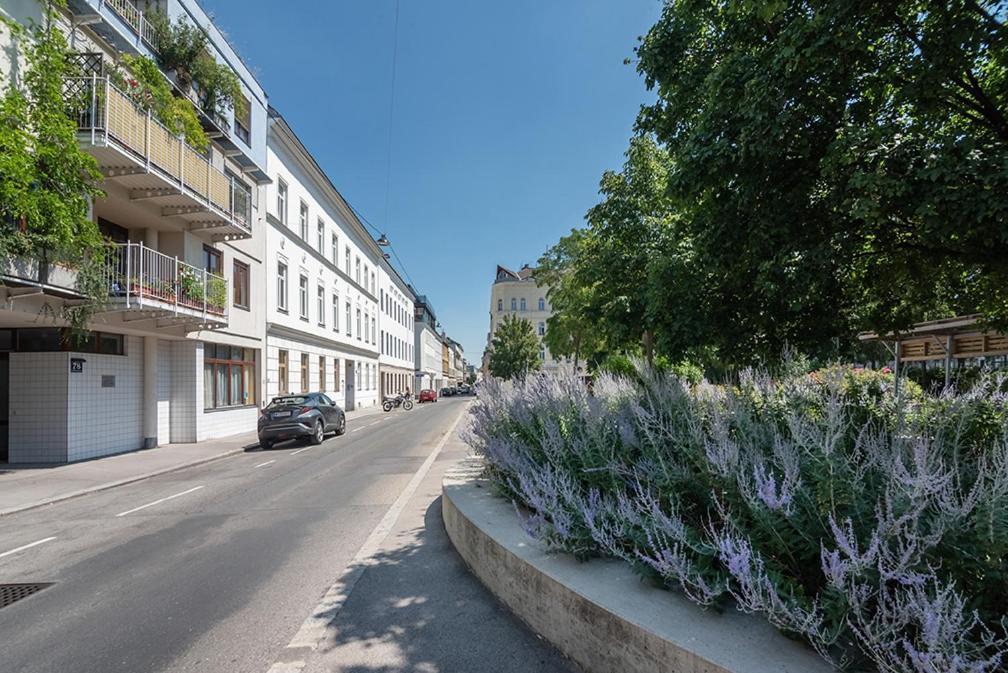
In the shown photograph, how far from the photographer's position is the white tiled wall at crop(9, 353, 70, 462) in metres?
12.4

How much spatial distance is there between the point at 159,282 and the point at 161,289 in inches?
7.1

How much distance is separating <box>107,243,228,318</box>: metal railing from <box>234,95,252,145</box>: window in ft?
21.3

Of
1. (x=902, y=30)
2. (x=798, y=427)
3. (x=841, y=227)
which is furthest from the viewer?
(x=841, y=227)

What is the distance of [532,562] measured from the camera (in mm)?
3621

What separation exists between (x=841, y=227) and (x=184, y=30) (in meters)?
17.8

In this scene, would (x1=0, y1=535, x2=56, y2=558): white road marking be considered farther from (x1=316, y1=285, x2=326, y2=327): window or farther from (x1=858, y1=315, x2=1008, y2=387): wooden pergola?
(x1=316, y1=285, x2=326, y2=327): window

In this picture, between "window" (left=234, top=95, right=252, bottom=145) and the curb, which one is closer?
the curb

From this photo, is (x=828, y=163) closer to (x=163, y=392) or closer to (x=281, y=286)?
(x=163, y=392)

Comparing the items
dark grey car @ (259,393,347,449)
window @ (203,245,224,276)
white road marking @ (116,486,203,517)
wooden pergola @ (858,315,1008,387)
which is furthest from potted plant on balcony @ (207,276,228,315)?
wooden pergola @ (858,315,1008,387)

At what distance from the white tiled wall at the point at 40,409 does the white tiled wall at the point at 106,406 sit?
157 mm

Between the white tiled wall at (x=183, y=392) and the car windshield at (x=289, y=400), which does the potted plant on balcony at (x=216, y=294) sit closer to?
the white tiled wall at (x=183, y=392)

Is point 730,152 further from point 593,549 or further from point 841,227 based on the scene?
point 593,549

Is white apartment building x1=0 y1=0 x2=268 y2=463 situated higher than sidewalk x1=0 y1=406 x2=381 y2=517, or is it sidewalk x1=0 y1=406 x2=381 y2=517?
white apartment building x1=0 y1=0 x2=268 y2=463

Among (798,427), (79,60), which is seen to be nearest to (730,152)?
(798,427)
